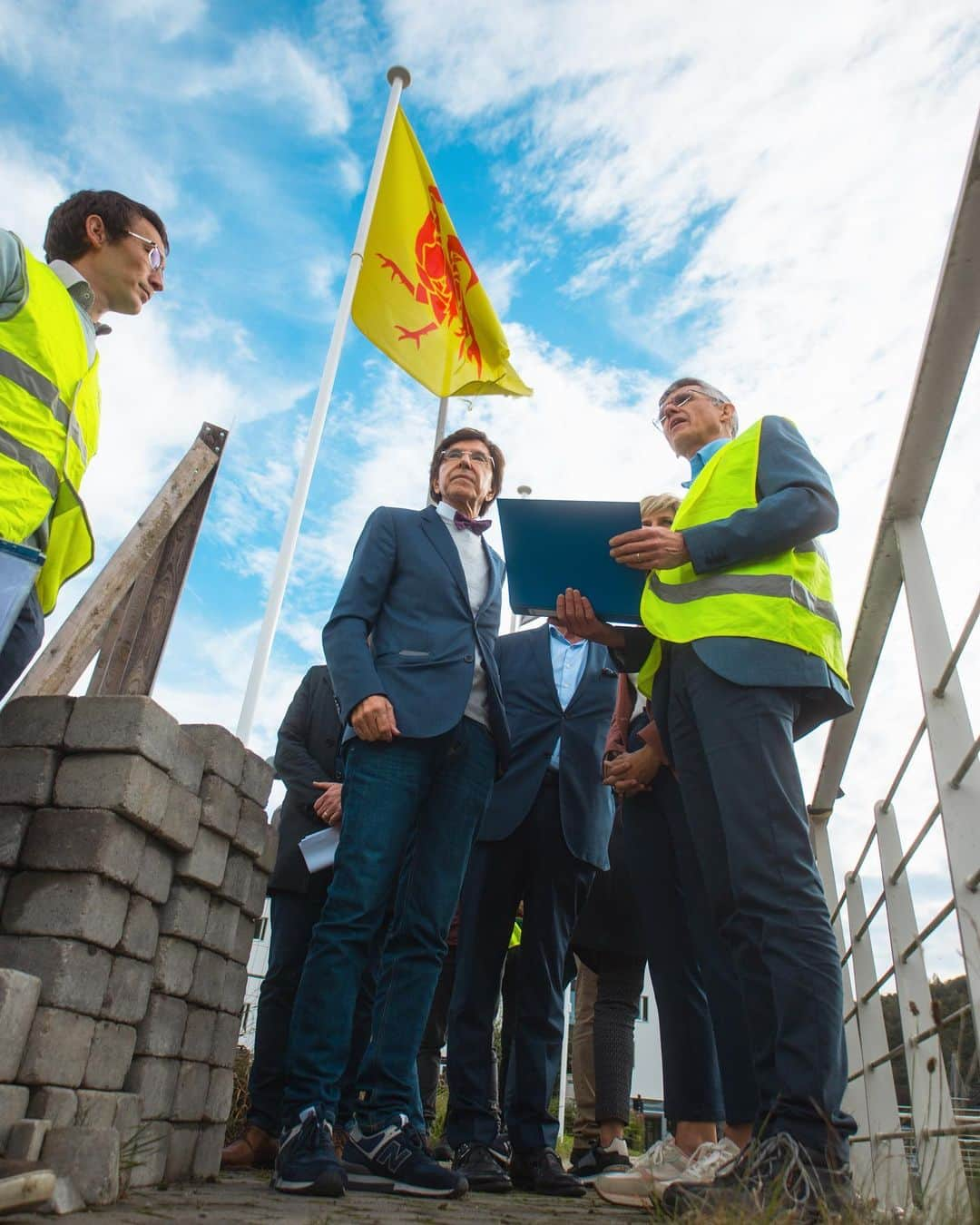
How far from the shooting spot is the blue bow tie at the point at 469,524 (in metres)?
3.01

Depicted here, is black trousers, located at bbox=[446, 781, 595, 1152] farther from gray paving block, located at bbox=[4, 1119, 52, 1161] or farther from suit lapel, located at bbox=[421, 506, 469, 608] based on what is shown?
gray paving block, located at bbox=[4, 1119, 52, 1161]

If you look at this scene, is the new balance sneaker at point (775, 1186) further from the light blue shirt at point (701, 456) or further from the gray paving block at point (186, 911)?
the light blue shirt at point (701, 456)

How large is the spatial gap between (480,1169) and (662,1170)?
0.46 metres

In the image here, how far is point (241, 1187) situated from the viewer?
202 centimetres

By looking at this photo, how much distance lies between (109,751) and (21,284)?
93 centimetres

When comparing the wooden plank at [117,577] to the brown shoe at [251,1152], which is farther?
the brown shoe at [251,1152]

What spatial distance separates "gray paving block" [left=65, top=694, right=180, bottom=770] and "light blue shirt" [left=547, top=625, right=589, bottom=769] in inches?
56.1

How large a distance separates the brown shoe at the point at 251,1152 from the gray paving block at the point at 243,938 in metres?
0.62

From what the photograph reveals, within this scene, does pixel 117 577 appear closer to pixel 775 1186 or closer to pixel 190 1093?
pixel 190 1093

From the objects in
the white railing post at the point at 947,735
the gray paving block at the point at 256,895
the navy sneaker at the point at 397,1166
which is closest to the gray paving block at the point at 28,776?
the gray paving block at the point at 256,895

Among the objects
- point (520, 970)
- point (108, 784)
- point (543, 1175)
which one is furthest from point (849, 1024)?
point (108, 784)

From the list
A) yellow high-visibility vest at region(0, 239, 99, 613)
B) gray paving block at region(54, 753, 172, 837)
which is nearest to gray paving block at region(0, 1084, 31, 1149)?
gray paving block at region(54, 753, 172, 837)

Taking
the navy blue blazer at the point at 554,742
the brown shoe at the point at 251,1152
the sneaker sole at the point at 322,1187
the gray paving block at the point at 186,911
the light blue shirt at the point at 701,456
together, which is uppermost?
the light blue shirt at the point at 701,456

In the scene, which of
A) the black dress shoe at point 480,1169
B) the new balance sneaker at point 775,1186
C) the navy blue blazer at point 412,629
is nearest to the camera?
the new balance sneaker at point 775,1186
